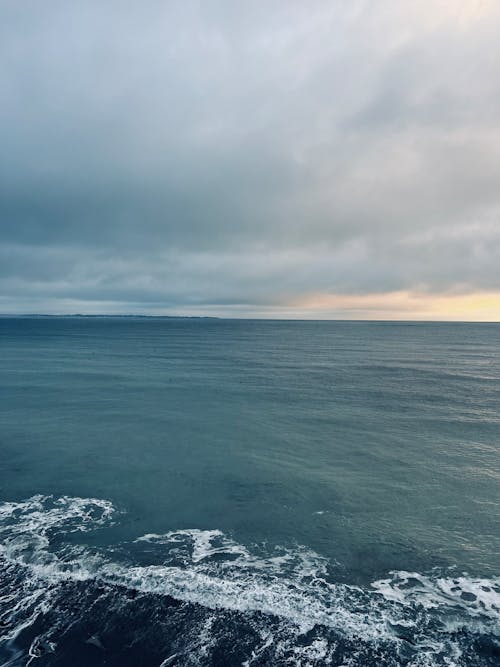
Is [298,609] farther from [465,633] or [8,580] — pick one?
[8,580]

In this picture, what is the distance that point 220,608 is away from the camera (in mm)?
19234

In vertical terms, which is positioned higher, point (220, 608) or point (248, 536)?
point (220, 608)

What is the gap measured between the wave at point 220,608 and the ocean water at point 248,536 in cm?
9

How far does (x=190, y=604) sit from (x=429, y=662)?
1185 centimetres

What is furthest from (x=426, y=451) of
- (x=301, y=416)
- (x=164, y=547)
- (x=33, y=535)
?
(x=33, y=535)

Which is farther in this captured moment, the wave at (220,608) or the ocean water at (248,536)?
the ocean water at (248,536)

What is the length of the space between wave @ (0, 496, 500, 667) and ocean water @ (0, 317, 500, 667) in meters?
0.09

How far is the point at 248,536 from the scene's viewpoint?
25828mm

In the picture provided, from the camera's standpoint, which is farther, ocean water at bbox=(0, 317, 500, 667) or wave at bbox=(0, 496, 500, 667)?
ocean water at bbox=(0, 317, 500, 667)

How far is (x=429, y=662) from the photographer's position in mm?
16406

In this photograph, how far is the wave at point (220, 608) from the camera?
16.7 meters

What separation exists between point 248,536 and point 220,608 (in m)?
6.76

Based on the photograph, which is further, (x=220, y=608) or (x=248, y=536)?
(x=248, y=536)

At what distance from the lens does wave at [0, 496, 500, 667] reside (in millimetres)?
16672
